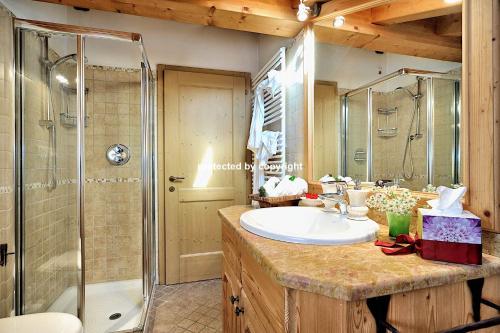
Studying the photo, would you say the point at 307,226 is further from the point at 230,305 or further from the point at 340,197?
the point at 230,305

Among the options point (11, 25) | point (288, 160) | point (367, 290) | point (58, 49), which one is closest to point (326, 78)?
point (288, 160)

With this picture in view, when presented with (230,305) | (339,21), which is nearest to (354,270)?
(230,305)

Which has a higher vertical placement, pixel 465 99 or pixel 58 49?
pixel 58 49

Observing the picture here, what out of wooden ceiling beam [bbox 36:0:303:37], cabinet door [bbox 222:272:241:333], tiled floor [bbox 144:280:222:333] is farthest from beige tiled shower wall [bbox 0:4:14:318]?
cabinet door [bbox 222:272:241:333]

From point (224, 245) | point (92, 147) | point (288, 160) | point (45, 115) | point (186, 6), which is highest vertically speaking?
point (186, 6)

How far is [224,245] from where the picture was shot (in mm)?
1368

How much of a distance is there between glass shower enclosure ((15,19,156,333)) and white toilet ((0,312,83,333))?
1.60 ft

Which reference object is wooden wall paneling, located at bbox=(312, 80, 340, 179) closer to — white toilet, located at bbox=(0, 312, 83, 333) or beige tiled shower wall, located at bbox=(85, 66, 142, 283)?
white toilet, located at bbox=(0, 312, 83, 333)

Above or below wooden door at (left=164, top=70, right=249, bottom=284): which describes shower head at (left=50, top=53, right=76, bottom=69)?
above

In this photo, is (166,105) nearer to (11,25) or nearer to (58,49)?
(58,49)

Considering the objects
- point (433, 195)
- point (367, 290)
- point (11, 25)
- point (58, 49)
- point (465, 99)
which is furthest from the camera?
point (58, 49)

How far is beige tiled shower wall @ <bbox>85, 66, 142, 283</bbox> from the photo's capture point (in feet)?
7.53

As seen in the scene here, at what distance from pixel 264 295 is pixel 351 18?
1.58m

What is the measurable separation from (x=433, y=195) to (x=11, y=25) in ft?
7.93
